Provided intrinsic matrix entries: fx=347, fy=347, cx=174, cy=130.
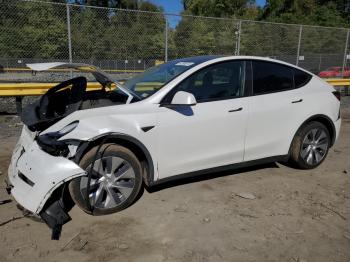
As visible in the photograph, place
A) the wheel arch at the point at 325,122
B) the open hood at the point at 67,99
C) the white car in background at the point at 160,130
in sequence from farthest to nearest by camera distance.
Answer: the wheel arch at the point at 325,122
the open hood at the point at 67,99
the white car in background at the point at 160,130

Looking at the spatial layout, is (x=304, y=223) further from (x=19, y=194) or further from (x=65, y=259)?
(x=19, y=194)

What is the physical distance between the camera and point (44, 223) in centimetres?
338

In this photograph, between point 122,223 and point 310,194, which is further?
point 310,194

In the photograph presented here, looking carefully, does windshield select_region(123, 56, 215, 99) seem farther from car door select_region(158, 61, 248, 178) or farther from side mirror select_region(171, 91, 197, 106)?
side mirror select_region(171, 91, 197, 106)

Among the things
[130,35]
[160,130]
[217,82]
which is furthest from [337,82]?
[160,130]

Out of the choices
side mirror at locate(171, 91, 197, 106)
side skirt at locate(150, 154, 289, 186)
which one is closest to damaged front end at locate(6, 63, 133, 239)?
side mirror at locate(171, 91, 197, 106)

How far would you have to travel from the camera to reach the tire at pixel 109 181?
337cm

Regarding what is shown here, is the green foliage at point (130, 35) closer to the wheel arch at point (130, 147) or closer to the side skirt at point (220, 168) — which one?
the wheel arch at point (130, 147)

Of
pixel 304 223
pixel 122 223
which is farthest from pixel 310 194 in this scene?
pixel 122 223

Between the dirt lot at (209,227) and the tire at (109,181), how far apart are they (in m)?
0.14

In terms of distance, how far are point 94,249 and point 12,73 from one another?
8560 mm

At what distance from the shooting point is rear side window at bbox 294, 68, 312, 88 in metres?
4.75

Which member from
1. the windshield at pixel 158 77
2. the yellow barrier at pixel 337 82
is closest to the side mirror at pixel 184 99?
the windshield at pixel 158 77

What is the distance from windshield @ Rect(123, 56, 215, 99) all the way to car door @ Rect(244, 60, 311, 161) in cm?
76
